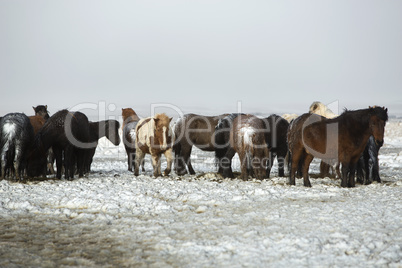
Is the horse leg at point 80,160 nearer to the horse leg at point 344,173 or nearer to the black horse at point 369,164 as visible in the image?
the horse leg at point 344,173

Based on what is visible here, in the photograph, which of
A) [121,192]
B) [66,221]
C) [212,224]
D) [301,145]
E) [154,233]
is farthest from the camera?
[301,145]

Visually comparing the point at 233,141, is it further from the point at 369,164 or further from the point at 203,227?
the point at 203,227

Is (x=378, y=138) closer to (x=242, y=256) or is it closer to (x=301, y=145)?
(x=301, y=145)

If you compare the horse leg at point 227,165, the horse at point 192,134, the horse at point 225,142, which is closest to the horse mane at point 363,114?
the horse at point 225,142

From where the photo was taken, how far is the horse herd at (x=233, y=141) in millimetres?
8109

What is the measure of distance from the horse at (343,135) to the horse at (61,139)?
6.46 meters

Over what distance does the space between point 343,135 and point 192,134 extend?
5487 mm

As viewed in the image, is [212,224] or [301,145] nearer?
[212,224]

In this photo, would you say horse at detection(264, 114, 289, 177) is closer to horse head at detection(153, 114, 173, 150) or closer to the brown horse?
horse head at detection(153, 114, 173, 150)

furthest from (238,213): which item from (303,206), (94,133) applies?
(94,133)

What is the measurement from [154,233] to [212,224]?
2.81 feet

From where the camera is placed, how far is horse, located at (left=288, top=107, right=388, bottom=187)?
7.91m

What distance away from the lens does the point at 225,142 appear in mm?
11492

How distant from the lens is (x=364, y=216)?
5105mm
